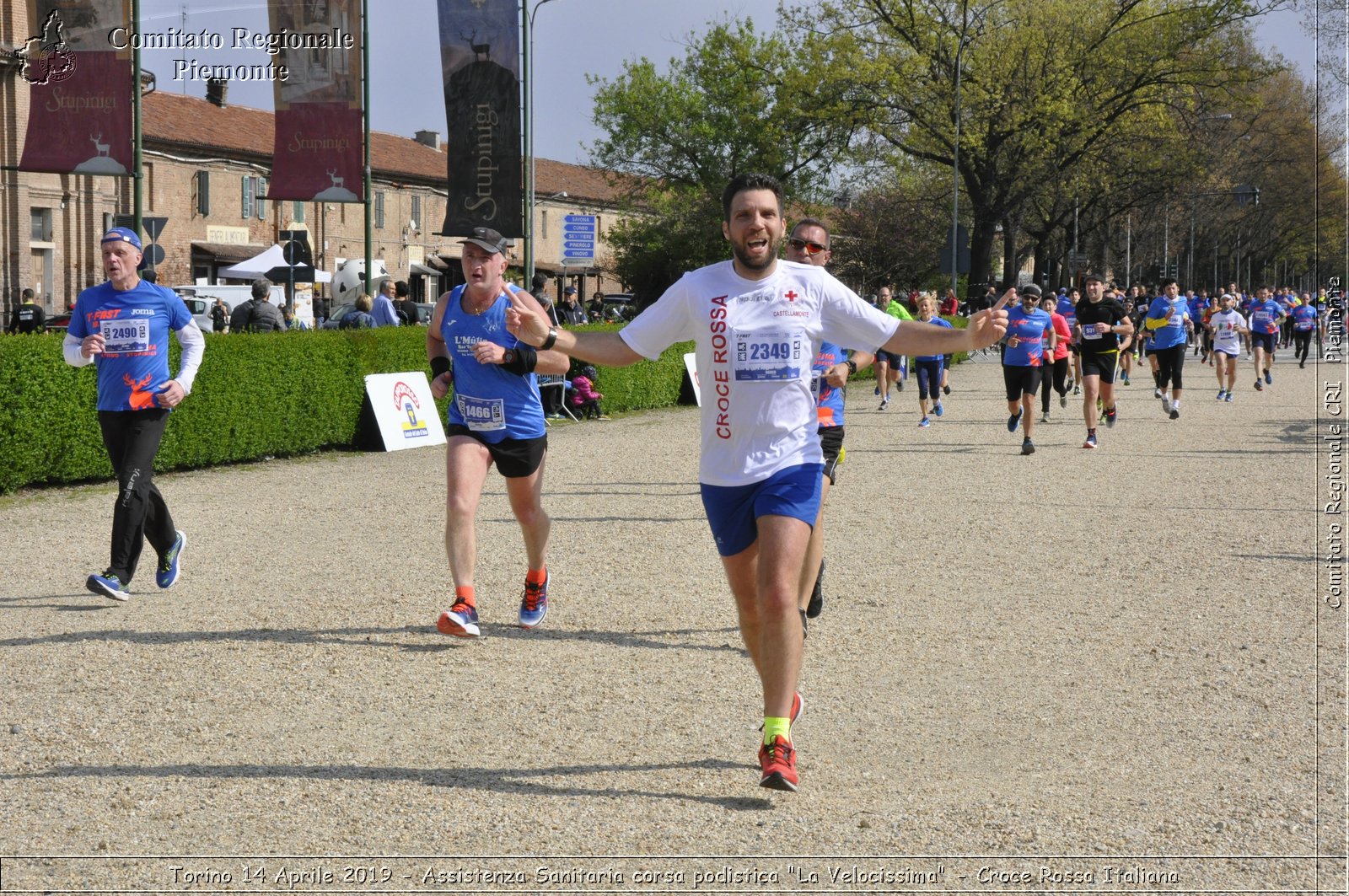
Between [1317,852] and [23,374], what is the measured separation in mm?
11295

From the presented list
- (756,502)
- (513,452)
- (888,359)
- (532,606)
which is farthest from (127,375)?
(888,359)

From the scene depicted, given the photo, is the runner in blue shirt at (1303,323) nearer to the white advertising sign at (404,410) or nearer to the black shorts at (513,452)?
the white advertising sign at (404,410)

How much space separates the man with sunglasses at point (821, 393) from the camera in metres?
6.27

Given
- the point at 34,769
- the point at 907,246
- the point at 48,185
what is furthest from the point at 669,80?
the point at 34,769

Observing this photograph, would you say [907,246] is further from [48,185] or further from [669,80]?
[48,185]

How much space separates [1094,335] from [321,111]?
11.5m

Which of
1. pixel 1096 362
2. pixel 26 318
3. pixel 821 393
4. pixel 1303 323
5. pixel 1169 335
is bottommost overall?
pixel 821 393

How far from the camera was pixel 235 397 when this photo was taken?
15312 millimetres

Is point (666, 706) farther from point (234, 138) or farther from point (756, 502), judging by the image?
point (234, 138)

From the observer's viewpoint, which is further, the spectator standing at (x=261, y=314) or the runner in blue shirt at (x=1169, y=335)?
the runner in blue shirt at (x=1169, y=335)

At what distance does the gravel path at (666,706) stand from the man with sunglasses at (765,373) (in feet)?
1.72

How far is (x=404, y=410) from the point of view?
58.6ft

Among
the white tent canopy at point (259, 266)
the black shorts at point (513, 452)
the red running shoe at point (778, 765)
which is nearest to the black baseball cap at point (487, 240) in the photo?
the black shorts at point (513, 452)

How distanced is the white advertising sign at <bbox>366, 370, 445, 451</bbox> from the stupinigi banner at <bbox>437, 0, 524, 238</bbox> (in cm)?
286
